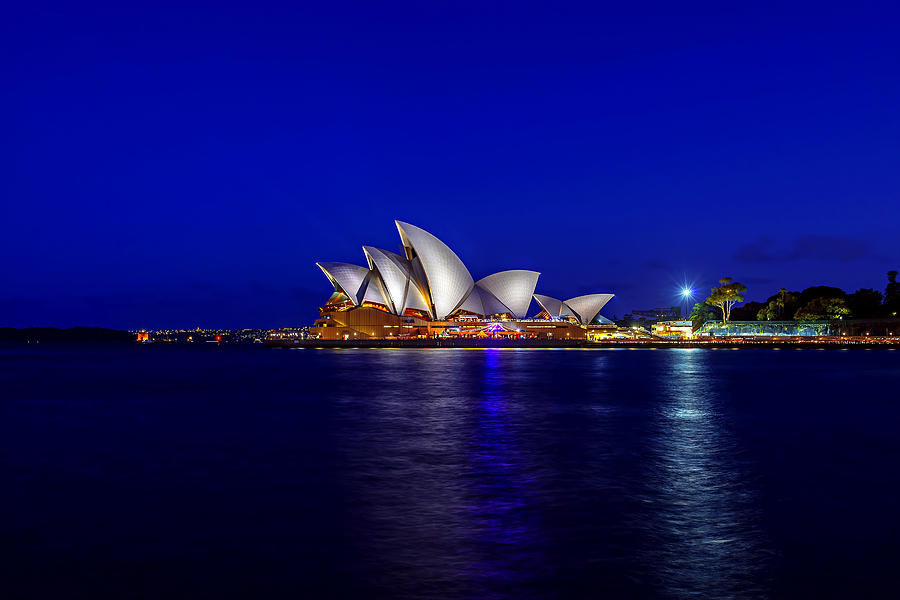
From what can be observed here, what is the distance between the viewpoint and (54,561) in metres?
8.35

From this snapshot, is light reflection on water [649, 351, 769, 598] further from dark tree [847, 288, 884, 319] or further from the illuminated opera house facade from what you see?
dark tree [847, 288, 884, 319]

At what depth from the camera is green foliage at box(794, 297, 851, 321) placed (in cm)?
10531

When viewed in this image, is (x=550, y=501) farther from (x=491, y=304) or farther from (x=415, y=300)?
(x=491, y=304)

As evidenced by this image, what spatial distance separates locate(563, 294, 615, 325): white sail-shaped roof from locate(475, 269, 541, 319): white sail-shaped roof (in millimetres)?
15061

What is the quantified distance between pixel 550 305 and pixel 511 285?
1422cm

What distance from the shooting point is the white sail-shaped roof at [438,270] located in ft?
318

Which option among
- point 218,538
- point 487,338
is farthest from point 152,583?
point 487,338

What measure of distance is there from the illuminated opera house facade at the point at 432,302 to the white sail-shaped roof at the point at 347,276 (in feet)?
0.52

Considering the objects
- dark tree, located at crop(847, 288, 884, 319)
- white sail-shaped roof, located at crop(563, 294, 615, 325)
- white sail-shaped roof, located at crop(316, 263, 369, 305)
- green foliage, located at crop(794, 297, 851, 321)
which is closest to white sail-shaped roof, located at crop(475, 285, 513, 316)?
white sail-shaped roof, located at crop(563, 294, 615, 325)

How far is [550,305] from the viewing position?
131 m

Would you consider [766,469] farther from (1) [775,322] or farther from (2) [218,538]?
(1) [775,322]

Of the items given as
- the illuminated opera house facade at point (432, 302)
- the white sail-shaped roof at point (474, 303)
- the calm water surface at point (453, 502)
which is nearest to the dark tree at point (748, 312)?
the illuminated opera house facade at point (432, 302)

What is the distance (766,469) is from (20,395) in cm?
3458

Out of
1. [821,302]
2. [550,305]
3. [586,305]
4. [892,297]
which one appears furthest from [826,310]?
[550,305]
